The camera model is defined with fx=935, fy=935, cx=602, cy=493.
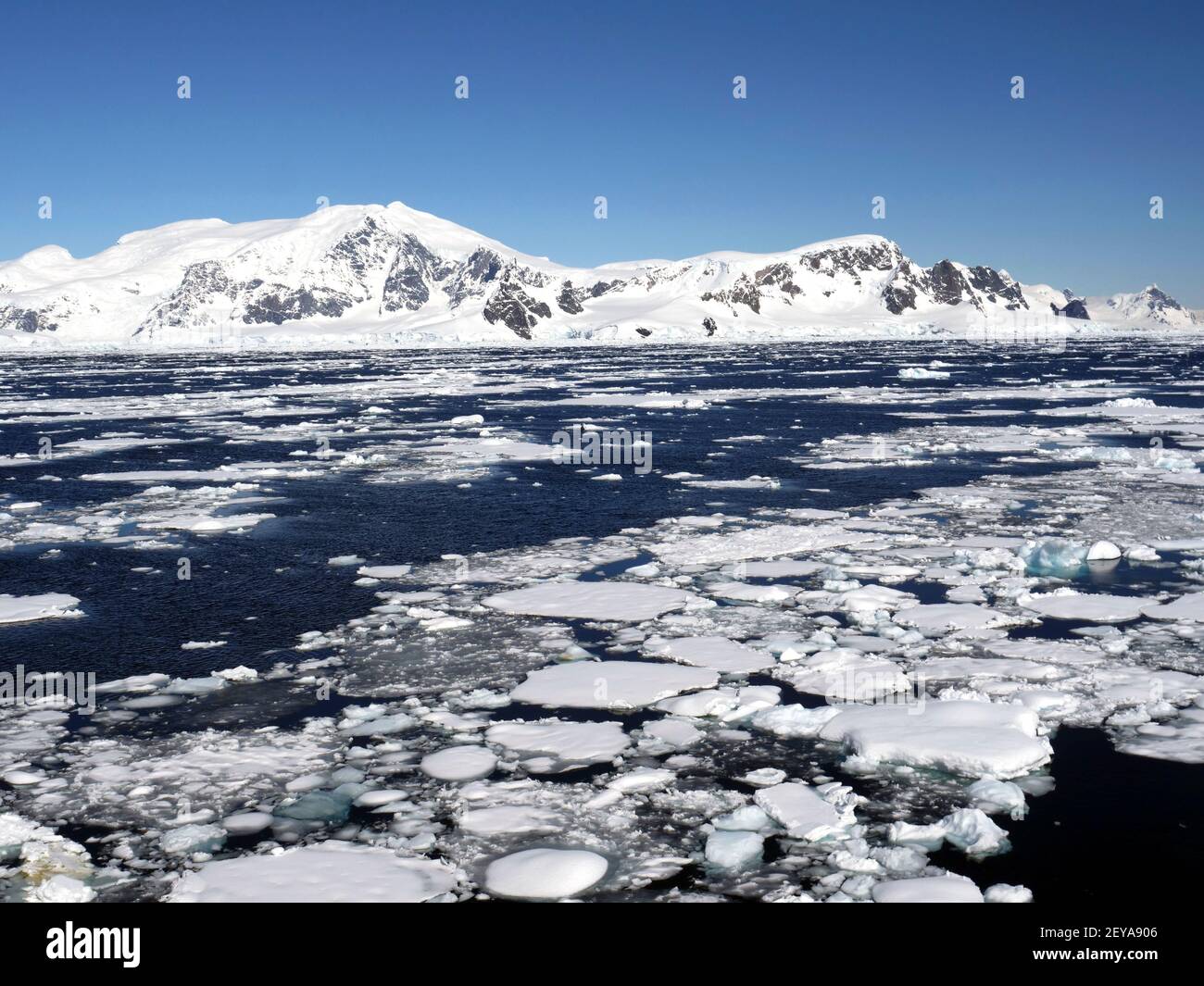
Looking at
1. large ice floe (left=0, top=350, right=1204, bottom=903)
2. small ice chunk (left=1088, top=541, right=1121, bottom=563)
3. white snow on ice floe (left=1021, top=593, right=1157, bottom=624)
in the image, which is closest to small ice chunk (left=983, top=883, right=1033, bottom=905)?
large ice floe (left=0, top=350, right=1204, bottom=903)

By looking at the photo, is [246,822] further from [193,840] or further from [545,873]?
[545,873]

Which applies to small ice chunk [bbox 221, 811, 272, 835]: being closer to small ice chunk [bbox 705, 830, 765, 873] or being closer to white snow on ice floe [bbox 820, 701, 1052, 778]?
small ice chunk [bbox 705, 830, 765, 873]

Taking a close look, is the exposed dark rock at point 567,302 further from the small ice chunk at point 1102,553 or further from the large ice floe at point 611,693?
the small ice chunk at point 1102,553
